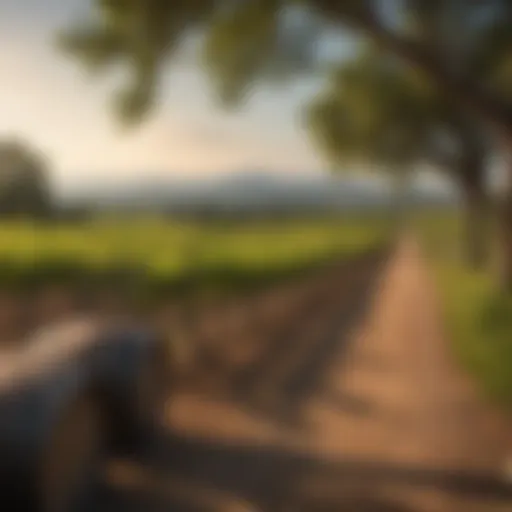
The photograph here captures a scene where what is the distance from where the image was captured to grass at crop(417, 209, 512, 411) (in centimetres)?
133

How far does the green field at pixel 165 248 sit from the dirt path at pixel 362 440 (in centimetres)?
11

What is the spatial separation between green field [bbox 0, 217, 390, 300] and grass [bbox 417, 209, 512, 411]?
0.55ft

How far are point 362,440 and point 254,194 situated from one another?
0.48 meters

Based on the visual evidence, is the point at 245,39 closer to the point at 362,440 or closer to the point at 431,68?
the point at 431,68

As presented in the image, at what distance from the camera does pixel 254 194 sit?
4.23ft

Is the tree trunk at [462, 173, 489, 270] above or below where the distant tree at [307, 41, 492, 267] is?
below

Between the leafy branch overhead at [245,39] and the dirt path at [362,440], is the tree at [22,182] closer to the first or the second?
the leafy branch overhead at [245,39]

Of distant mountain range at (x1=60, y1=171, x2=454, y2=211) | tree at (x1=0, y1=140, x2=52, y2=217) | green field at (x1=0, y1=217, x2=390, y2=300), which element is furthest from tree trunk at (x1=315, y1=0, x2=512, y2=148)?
tree at (x1=0, y1=140, x2=52, y2=217)

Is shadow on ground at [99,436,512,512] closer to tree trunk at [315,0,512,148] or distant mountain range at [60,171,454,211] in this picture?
distant mountain range at [60,171,454,211]

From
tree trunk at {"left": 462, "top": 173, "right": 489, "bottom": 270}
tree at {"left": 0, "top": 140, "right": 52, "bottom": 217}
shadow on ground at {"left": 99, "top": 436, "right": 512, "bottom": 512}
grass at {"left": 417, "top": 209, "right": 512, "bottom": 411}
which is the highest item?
tree trunk at {"left": 462, "top": 173, "right": 489, "bottom": 270}

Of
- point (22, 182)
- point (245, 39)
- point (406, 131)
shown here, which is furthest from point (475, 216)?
point (22, 182)

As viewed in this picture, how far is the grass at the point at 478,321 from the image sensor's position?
1.33 metres

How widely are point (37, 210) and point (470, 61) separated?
85cm

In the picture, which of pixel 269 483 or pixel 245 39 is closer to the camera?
pixel 269 483
